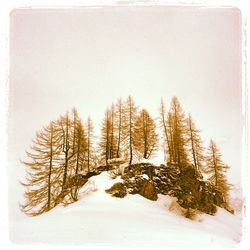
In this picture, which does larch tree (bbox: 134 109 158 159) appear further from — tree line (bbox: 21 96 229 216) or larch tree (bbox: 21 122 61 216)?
larch tree (bbox: 21 122 61 216)

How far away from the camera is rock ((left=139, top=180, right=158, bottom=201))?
1.40 m

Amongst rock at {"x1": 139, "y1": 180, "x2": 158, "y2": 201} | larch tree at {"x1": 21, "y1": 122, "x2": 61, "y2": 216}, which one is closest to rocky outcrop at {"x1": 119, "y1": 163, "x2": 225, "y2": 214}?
rock at {"x1": 139, "y1": 180, "x2": 158, "y2": 201}

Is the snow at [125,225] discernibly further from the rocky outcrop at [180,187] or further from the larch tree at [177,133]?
the larch tree at [177,133]

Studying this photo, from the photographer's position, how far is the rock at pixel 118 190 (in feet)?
4.59

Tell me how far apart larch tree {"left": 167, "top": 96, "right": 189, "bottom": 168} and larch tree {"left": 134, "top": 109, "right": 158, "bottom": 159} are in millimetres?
54

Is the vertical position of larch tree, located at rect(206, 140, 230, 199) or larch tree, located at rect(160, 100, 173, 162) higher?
larch tree, located at rect(160, 100, 173, 162)

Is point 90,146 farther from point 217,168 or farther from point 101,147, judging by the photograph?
point 217,168

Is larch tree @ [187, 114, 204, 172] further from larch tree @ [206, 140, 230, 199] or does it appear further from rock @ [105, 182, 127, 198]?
rock @ [105, 182, 127, 198]

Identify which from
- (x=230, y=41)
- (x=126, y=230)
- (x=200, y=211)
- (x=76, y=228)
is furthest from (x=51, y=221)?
(x=230, y=41)

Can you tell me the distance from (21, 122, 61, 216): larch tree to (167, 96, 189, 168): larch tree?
366mm

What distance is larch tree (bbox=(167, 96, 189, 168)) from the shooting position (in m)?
1.41

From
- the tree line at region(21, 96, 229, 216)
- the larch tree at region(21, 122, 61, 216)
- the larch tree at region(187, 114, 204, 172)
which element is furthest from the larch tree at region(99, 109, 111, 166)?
the larch tree at region(187, 114, 204, 172)

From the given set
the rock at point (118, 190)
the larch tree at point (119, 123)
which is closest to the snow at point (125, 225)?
the rock at point (118, 190)

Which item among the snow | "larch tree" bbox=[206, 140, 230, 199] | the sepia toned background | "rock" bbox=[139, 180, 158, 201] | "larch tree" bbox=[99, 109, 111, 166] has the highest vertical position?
the sepia toned background
